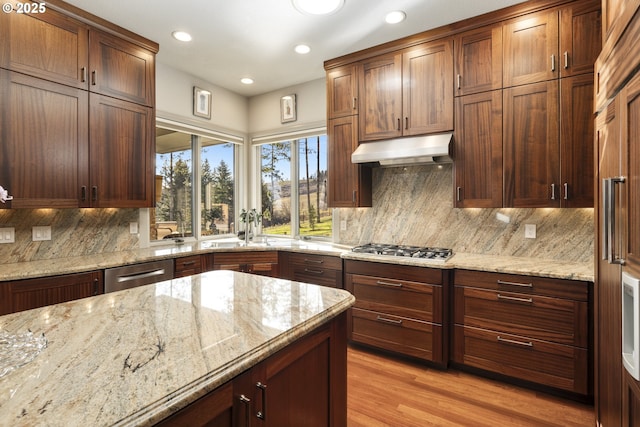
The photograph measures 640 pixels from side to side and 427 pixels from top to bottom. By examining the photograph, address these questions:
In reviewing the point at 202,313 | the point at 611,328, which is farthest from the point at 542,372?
the point at 202,313

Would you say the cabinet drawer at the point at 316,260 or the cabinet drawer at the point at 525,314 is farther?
the cabinet drawer at the point at 316,260

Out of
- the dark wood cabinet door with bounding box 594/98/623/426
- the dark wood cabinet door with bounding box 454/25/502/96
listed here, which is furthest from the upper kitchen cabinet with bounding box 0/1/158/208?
the dark wood cabinet door with bounding box 594/98/623/426

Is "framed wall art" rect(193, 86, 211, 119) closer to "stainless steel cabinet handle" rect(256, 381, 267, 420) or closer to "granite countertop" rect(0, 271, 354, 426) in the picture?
"granite countertop" rect(0, 271, 354, 426)

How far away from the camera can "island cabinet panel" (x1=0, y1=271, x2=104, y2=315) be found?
213 cm

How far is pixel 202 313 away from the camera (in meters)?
1.28

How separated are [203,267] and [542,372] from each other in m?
3.04

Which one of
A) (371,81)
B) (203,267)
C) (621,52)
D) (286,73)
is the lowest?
(203,267)

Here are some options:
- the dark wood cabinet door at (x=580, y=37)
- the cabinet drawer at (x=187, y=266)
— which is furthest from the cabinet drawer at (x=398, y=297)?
the dark wood cabinet door at (x=580, y=37)

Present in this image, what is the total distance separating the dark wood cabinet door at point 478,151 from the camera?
104 inches

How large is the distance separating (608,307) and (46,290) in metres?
3.30

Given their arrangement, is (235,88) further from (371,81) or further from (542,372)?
(542,372)

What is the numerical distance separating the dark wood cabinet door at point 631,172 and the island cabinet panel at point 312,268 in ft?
7.31

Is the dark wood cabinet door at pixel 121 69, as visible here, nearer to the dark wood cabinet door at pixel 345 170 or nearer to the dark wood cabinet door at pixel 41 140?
the dark wood cabinet door at pixel 41 140

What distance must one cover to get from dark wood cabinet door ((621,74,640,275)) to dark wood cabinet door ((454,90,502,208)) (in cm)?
145
